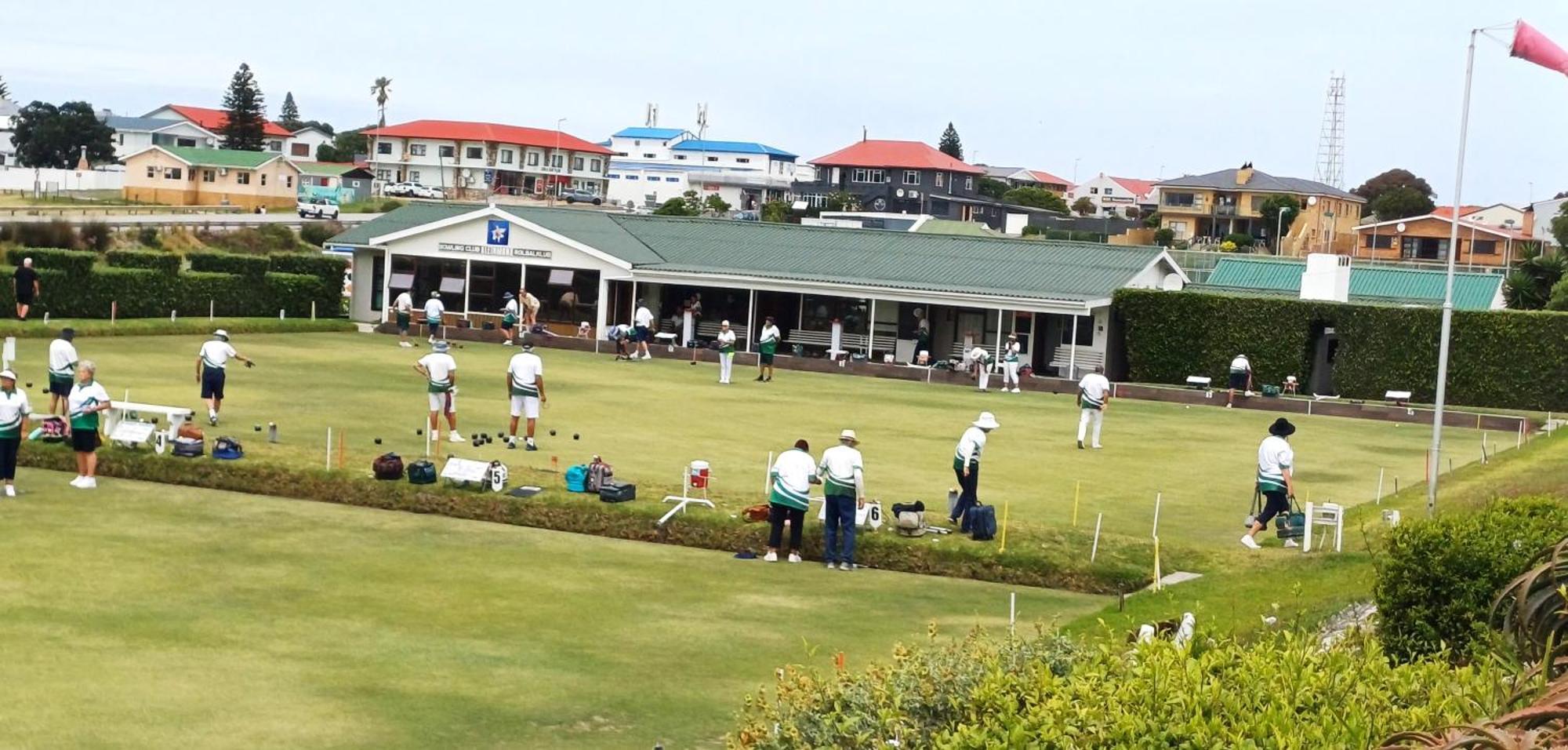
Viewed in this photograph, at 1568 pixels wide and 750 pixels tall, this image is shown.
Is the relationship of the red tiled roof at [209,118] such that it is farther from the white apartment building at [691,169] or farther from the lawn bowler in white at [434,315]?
the lawn bowler in white at [434,315]

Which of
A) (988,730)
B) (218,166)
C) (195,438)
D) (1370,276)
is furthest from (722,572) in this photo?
(218,166)

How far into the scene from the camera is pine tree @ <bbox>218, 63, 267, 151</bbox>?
394 feet

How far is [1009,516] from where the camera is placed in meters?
19.9

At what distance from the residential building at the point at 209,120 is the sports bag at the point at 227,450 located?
4813 inches

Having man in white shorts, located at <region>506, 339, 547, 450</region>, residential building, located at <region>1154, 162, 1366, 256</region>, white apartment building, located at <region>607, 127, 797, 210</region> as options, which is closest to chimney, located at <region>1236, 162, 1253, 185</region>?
residential building, located at <region>1154, 162, 1366, 256</region>

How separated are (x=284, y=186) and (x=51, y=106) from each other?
30909mm

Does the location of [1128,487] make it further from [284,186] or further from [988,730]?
[284,186]

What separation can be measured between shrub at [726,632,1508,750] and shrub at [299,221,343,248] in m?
71.4

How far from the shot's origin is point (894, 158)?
119750 millimetres

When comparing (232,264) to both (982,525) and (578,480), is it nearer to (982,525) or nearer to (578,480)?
(578,480)

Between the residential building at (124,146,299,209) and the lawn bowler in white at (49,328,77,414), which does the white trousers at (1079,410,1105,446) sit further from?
the residential building at (124,146,299,209)

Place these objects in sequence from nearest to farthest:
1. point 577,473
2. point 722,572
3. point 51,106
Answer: point 722,572 → point 577,473 → point 51,106

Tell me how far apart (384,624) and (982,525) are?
6672 millimetres

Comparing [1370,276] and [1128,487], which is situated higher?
[1370,276]
